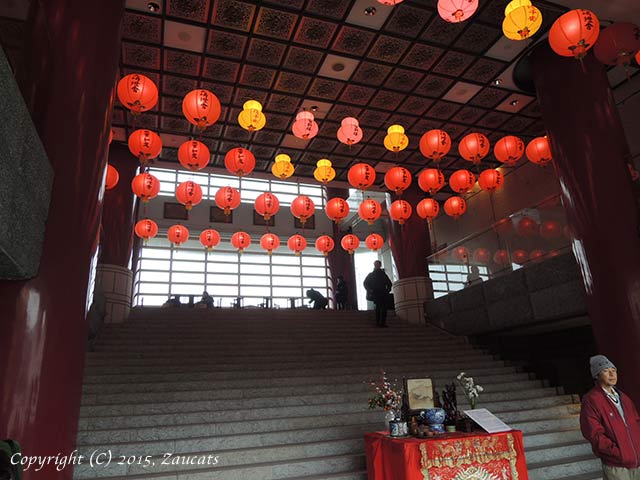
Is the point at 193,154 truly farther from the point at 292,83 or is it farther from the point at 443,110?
the point at 443,110

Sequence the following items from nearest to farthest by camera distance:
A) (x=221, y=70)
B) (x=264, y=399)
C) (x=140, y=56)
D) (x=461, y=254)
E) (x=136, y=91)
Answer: (x=264, y=399) < (x=136, y=91) < (x=140, y=56) < (x=221, y=70) < (x=461, y=254)

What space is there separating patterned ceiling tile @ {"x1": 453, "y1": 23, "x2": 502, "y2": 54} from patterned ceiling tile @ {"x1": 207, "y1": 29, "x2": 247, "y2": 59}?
3.90m

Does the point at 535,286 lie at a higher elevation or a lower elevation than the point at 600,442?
higher

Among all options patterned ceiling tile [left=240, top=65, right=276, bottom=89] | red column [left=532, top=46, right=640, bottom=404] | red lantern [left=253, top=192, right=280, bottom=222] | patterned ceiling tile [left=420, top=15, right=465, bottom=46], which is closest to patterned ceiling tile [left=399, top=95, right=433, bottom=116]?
patterned ceiling tile [left=420, top=15, right=465, bottom=46]

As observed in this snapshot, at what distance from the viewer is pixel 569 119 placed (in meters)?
7.08

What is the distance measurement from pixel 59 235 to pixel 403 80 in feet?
24.5

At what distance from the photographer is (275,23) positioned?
24.7 feet

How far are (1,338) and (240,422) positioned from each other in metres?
3.04

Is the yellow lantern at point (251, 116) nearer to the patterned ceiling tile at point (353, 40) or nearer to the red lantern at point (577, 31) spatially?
the patterned ceiling tile at point (353, 40)

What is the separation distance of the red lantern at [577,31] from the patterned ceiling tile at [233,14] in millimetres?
4547

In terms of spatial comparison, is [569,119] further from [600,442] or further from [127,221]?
[127,221]

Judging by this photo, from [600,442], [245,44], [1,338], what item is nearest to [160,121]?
[245,44]

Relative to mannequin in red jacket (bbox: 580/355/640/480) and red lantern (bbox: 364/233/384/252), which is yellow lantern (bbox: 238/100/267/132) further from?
red lantern (bbox: 364/233/384/252)

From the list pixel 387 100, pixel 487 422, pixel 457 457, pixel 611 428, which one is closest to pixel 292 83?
pixel 387 100
